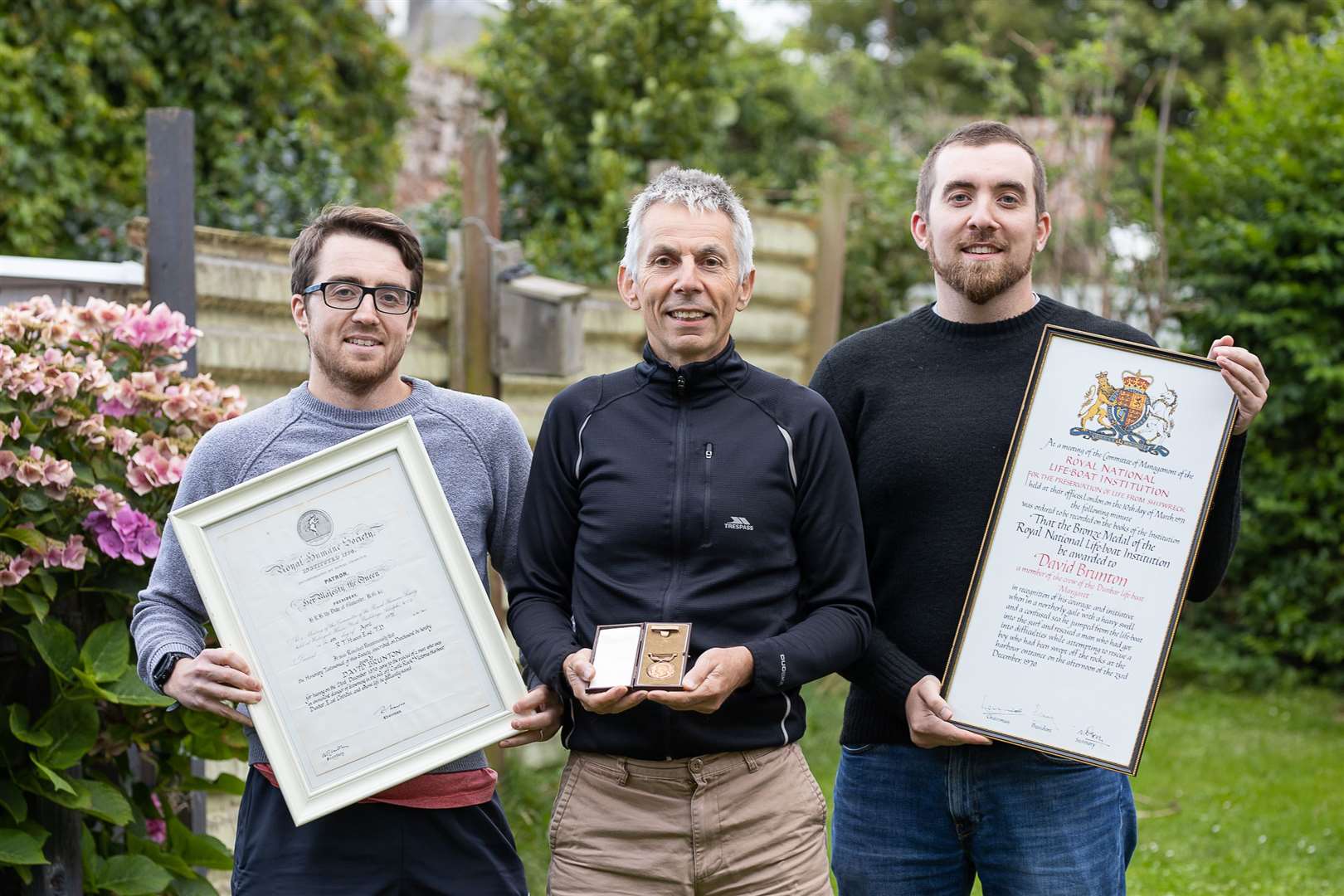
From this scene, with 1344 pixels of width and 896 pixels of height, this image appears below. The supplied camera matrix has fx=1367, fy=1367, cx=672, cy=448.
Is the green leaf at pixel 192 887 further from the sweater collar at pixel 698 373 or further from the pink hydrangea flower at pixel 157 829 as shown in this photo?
the sweater collar at pixel 698 373

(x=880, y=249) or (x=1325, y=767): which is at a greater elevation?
(x=880, y=249)

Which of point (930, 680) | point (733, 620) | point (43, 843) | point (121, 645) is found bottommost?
point (43, 843)

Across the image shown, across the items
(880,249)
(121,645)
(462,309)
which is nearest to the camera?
(121,645)

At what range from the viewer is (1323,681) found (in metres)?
8.12

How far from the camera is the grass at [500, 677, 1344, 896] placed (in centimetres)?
509

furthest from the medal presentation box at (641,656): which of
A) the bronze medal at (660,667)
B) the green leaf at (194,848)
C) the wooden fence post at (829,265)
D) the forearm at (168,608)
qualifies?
the wooden fence post at (829,265)

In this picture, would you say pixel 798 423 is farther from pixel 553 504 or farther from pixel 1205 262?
pixel 1205 262

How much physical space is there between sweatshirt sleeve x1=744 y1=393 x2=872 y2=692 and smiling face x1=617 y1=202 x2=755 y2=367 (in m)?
0.26

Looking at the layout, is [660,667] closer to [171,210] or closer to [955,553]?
[955,553]

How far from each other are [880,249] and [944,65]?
57.2 feet

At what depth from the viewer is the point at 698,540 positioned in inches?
96.0

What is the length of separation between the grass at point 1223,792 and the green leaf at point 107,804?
1788 millimetres

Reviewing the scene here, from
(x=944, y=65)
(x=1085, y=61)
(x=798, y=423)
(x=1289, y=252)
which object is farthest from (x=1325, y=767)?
(x=944, y=65)

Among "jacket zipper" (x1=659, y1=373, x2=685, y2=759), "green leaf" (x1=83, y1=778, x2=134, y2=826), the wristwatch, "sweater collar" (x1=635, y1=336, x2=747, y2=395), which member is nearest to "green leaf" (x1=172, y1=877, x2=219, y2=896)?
"green leaf" (x1=83, y1=778, x2=134, y2=826)
